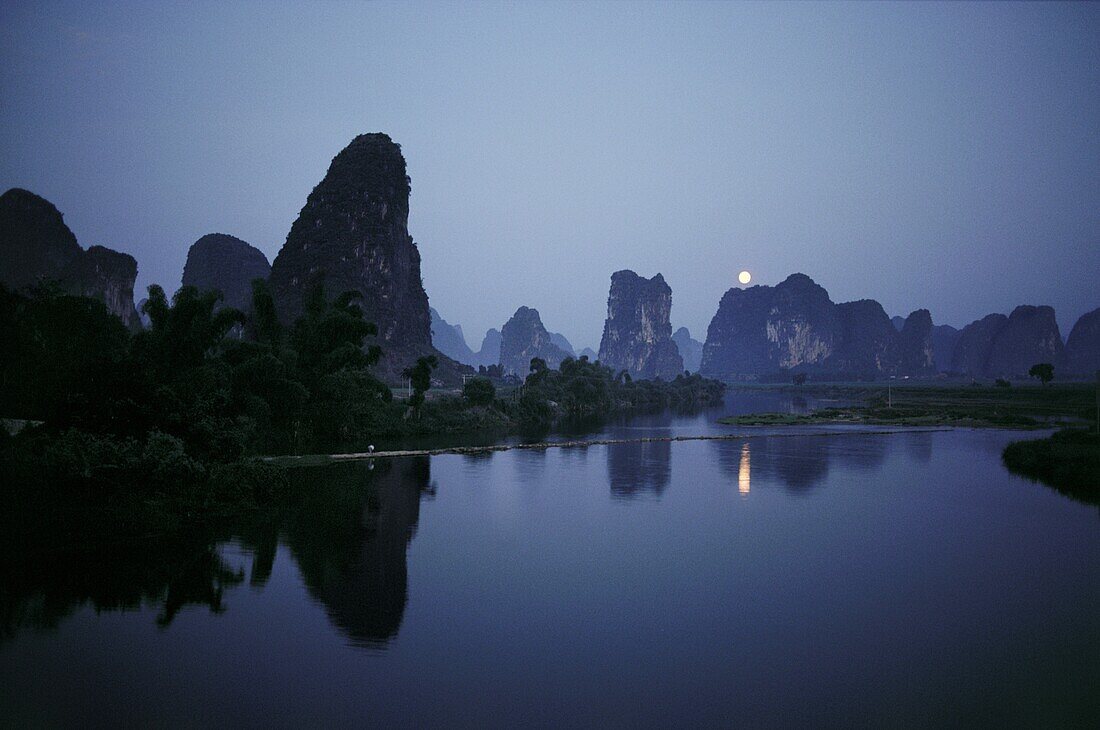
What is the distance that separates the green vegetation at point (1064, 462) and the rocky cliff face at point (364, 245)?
7213 cm

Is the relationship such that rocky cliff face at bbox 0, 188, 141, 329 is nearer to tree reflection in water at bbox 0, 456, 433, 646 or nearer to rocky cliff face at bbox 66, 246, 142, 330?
rocky cliff face at bbox 66, 246, 142, 330

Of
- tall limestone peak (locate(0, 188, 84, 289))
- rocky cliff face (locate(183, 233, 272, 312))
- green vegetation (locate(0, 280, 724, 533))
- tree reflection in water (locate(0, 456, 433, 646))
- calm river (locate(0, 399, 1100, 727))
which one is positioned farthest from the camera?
rocky cliff face (locate(183, 233, 272, 312))

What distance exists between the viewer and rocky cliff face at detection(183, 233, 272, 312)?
14188 centimetres

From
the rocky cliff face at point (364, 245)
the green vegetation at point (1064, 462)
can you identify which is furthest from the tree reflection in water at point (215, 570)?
the rocky cliff face at point (364, 245)

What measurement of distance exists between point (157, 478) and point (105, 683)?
1023 cm

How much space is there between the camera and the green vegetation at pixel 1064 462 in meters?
29.9

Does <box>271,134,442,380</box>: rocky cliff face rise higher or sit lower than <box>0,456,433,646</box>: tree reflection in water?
higher

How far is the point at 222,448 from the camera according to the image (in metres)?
22.5

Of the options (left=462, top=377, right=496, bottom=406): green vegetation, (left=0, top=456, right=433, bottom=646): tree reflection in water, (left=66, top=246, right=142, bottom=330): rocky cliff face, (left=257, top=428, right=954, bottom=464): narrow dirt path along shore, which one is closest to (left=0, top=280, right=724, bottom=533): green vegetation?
(left=0, top=456, right=433, bottom=646): tree reflection in water

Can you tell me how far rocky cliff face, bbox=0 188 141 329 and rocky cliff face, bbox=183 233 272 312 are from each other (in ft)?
125

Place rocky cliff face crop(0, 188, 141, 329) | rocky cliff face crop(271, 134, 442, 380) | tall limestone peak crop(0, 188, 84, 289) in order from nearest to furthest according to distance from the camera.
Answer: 1. tall limestone peak crop(0, 188, 84, 289)
2. rocky cliff face crop(0, 188, 141, 329)
3. rocky cliff face crop(271, 134, 442, 380)

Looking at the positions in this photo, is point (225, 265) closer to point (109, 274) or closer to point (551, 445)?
point (109, 274)

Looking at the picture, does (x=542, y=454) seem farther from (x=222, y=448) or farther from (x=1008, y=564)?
(x=1008, y=564)

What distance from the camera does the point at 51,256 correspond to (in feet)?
316
